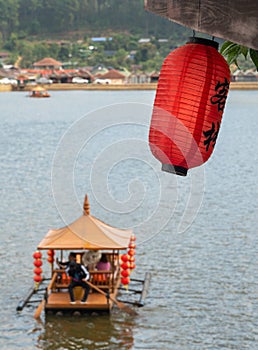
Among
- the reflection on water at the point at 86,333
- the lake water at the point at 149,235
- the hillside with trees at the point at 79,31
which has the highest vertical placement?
the reflection on water at the point at 86,333

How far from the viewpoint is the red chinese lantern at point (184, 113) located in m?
4.00

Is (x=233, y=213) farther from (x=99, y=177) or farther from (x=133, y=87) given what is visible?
(x=133, y=87)

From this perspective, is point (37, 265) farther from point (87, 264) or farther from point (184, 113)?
point (184, 113)

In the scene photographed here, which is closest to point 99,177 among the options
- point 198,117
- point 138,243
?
point 138,243

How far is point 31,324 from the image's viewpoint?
11875 millimetres

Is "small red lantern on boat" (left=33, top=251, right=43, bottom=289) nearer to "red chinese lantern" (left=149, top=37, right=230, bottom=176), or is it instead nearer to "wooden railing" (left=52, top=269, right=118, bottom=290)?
"wooden railing" (left=52, top=269, right=118, bottom=290)

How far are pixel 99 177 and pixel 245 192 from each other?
539cm

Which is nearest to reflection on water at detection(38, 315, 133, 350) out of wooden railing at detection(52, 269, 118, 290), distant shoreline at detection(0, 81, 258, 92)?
wooden railing at detection(52, 269, 118, 290)

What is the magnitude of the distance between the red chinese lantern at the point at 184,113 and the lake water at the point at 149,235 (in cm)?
62

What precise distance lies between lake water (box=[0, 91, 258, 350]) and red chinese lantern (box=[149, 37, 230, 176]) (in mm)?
618

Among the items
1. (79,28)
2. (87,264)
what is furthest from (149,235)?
(79,28)

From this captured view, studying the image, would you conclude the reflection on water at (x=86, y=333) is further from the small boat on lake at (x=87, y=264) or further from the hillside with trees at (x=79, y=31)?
the hillside with trees at (x=79, y=31)

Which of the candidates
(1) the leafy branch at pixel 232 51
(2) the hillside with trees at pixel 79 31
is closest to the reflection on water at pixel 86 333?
→ (1) the leafy branch at pixel 232 51

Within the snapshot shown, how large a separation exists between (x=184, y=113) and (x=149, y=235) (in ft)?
48.4
